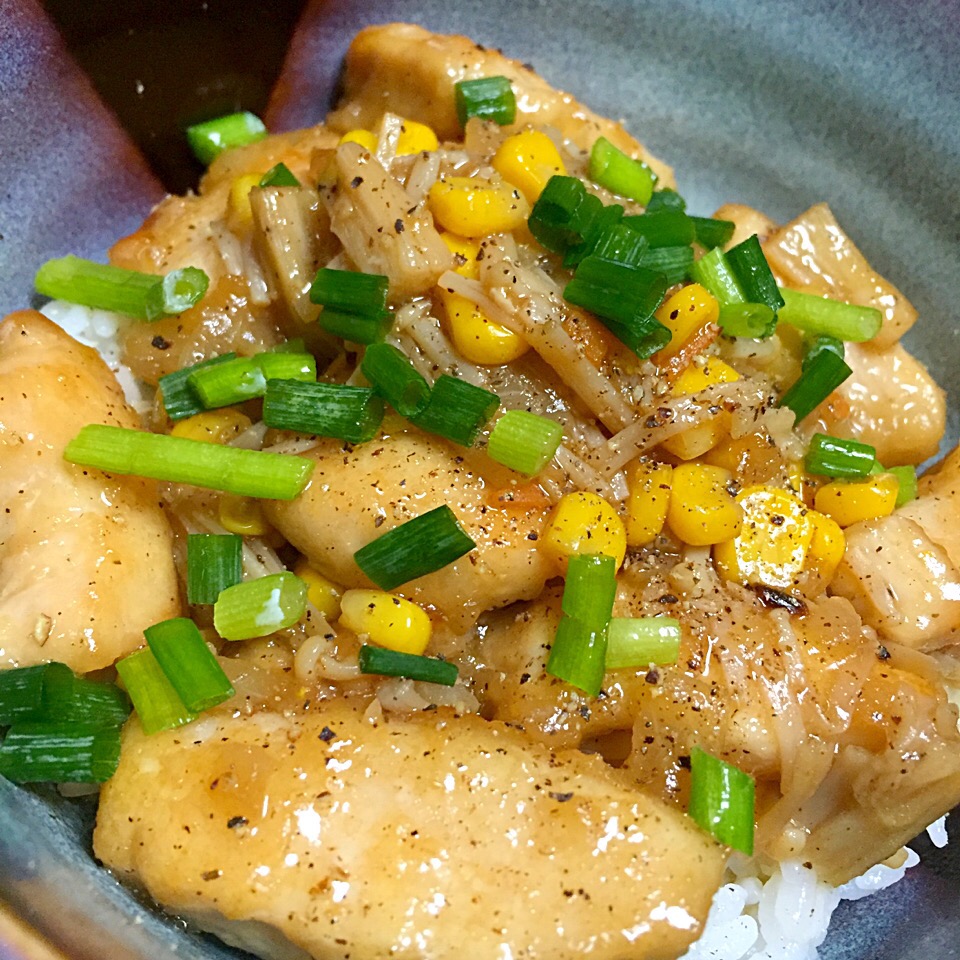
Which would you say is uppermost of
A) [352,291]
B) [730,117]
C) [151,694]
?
[730,117]

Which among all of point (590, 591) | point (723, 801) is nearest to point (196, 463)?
point (590, 591)

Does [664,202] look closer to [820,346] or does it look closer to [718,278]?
[718,278]

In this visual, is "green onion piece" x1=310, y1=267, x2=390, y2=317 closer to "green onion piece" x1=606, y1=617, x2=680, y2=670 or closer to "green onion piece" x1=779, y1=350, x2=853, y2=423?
"green onion piece" x1=606, y1=617, x2=680, y2=670

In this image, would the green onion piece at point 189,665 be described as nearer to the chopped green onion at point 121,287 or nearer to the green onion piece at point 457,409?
the green onion piece at point 457,409

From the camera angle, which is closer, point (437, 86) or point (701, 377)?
point (701, 377)

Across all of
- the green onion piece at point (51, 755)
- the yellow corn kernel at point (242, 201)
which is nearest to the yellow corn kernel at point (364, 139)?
the yellow corn kernel at point (242, 201)

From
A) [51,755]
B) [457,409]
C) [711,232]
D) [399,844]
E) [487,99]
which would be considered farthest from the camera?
[487,99]

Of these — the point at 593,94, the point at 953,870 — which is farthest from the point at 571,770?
the point at 593,94
